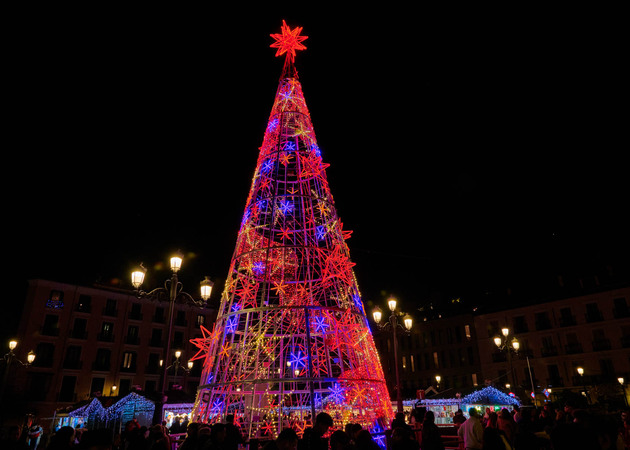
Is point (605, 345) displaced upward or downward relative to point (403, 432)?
upward

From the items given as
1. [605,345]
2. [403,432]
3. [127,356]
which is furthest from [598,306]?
[127,356]

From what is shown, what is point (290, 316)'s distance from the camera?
377 inches

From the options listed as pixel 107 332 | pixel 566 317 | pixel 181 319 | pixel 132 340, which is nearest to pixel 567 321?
pixel 566 317

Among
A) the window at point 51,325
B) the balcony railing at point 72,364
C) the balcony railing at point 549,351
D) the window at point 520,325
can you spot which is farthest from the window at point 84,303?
the balcony railing at point 549,351

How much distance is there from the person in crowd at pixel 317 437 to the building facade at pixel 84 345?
28.9 m

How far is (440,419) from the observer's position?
955 inches

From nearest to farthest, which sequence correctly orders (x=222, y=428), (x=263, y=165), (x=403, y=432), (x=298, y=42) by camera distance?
(x=403, y=432) < (x=222, y=428) < (x=263, y=165) < (x=298, y=42)

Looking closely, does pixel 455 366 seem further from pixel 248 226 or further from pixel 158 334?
pixel 248 226

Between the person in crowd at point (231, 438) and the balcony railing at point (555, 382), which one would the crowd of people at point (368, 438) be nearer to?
the person in crowd at point (231, 438)

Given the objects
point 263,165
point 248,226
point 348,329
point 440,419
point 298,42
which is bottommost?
point 440,419

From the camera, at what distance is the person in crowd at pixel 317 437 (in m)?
5.10

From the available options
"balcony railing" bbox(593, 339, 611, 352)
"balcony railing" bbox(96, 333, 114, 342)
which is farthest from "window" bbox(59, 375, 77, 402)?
"balcony railing" bbox(593, 339, 611, 352)

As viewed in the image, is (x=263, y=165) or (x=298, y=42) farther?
(x=298, y=42)

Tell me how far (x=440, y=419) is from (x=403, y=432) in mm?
22154
